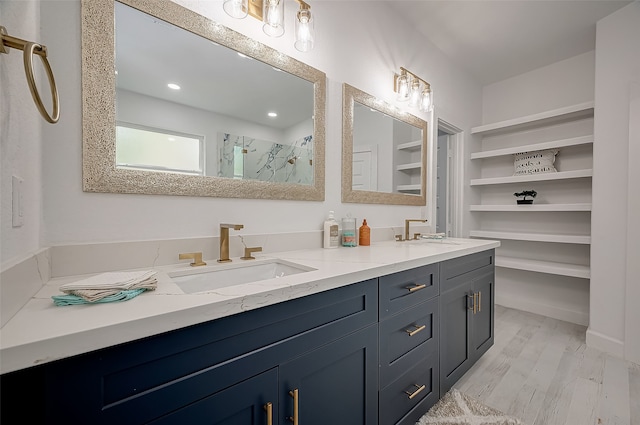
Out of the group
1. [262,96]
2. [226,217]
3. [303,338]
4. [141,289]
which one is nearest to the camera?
[141,289]

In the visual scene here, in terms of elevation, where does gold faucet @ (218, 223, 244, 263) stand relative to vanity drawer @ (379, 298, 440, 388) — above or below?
above

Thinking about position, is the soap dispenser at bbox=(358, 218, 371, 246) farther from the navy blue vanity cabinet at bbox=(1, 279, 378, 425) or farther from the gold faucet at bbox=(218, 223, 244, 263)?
the gold faucet at bbox=(218, 223, 244, 263)

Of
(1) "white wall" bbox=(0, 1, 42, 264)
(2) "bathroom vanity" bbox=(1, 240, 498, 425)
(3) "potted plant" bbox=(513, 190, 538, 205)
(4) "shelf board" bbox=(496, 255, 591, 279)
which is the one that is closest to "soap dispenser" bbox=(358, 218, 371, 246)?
(2) "bathroom vanity" bbox=(1, 240, 498, 425)

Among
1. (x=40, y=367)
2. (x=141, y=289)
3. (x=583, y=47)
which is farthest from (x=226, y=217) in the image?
(x=583, y=47)

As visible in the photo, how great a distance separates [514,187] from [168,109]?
3.58 meters

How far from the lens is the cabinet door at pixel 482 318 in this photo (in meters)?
1.80

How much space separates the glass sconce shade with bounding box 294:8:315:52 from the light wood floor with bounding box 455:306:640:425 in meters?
2.24

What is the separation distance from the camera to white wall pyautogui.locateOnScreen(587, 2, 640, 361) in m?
2.08

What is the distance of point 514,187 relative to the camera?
321 cm

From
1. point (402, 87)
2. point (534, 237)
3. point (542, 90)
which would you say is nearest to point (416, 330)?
point (402, 87)

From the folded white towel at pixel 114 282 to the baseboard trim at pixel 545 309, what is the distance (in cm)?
379

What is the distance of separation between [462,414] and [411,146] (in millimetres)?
1879

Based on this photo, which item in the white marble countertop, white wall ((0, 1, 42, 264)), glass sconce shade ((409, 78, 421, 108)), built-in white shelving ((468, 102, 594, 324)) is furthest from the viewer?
built-in white shelving ((468, 102, 594, 324))

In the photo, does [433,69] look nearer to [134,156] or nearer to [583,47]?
[583,47]
